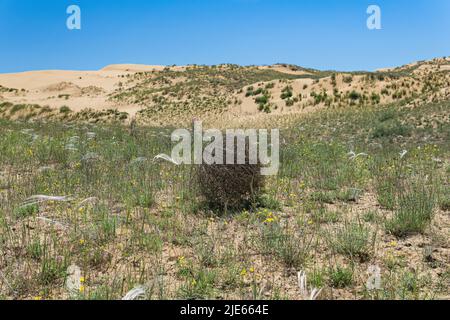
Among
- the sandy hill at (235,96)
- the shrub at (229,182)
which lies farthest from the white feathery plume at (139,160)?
the sandy hill at (235,96)

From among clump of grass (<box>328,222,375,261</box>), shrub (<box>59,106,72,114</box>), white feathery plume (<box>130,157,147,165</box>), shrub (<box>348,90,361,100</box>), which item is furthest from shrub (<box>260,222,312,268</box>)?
shrub (<box>59,106,72,114</box>)

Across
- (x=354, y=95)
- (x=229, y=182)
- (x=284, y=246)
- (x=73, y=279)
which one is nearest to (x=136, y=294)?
(x=73, y=279)

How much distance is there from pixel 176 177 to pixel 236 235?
228 cm

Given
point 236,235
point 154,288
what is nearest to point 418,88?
point 236,235

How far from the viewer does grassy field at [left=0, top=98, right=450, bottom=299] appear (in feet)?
10.2

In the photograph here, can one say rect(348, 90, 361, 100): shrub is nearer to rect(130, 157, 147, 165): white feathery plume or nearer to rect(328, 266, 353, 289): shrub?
rect(130, 157, 147, 165): white feathery plume

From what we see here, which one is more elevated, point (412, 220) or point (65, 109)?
point (65, 109)

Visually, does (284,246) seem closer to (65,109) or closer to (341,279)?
(341,279)

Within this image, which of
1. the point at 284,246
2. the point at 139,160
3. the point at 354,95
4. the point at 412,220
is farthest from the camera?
the point at 354,95

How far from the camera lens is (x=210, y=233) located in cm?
424

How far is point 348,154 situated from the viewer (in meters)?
8.41

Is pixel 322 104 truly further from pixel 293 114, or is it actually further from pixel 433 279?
pixel 433 279

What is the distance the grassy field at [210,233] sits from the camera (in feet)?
10.2

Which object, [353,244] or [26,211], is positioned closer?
[353,244]
